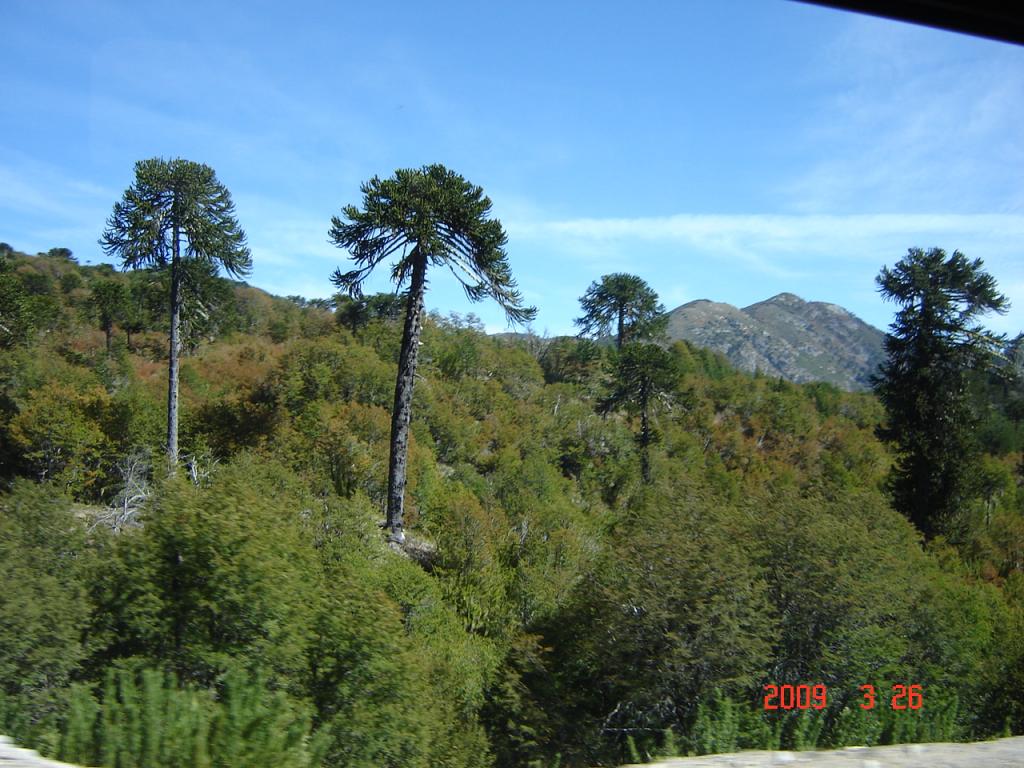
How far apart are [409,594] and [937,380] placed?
2062 cm

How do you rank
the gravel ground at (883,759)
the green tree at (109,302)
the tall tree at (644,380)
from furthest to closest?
the green tree at (109,302) → the tall tree at (644,380) → the gravel ground at (883,759)

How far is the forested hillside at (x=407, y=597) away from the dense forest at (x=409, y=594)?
0.15 ft

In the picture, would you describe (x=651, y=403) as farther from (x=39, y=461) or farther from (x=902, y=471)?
(x=39, y=461)

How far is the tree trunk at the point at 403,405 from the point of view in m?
18.0

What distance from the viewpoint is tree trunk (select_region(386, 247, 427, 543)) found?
18.0m

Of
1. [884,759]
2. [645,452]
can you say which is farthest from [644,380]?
[884,759]

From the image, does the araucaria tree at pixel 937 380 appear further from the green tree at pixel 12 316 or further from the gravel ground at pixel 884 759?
the green tree at pixel 12 316

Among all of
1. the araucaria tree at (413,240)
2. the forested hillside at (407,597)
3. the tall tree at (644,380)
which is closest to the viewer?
the forested hillside at (407,597)

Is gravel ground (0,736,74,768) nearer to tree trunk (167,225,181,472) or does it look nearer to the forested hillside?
the forested hillside

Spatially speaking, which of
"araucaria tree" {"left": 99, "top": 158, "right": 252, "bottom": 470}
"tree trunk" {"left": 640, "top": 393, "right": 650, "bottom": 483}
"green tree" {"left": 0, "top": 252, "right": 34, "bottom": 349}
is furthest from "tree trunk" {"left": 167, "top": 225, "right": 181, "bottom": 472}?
"tree trunk" {"left": 640, "top": 393, "right": 650, "bottom": 483}

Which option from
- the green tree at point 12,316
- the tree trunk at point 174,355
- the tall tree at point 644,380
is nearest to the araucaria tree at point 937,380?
the tall tree at point 644,380

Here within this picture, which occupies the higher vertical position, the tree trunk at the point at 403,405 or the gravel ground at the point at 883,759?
the tree trunk at the point at 403,405

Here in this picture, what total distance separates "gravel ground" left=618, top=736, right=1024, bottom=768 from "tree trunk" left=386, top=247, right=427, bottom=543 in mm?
13100
